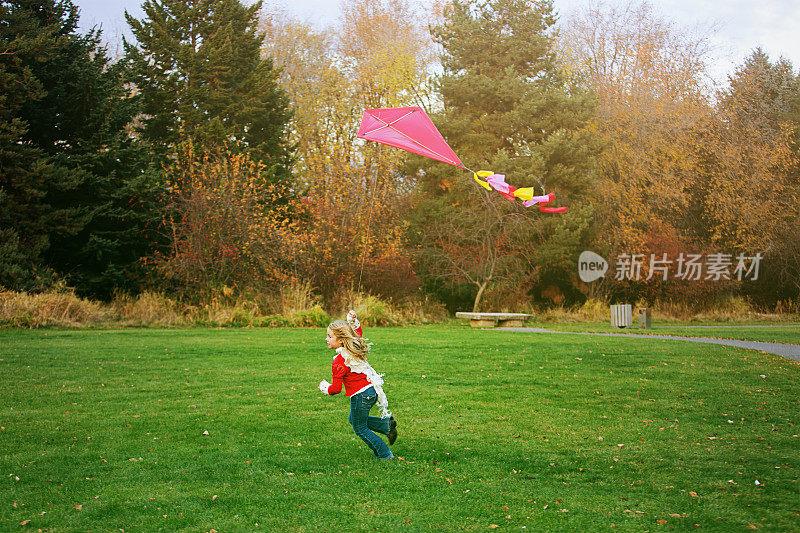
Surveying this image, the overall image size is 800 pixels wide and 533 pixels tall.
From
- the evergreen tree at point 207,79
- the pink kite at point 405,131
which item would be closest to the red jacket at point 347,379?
the pink kite at point 405,131

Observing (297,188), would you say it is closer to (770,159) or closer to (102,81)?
(102,81)

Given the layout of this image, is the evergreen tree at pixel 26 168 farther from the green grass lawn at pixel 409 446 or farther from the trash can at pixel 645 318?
the trash can at pixel 645 318

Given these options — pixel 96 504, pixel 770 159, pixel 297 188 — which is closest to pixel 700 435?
pixel 96 504

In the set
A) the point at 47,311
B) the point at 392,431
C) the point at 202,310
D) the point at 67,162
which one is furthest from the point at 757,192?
the point at 392,431

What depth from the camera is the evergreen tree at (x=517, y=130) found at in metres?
26.5

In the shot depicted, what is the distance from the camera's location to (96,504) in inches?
182

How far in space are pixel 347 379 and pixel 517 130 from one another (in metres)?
24.1

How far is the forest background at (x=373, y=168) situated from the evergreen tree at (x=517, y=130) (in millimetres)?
108

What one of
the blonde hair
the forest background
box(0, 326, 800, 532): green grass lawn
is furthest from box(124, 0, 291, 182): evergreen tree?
the blonde hair

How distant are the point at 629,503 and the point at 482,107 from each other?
25.7m

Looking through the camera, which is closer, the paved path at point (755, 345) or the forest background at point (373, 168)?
the paved path at point (755, 345)

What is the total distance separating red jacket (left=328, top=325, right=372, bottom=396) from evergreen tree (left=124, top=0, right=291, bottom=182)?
65.4ft

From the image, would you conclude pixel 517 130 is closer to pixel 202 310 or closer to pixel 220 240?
pixel 220 240

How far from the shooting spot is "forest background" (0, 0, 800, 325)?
20312 mm
